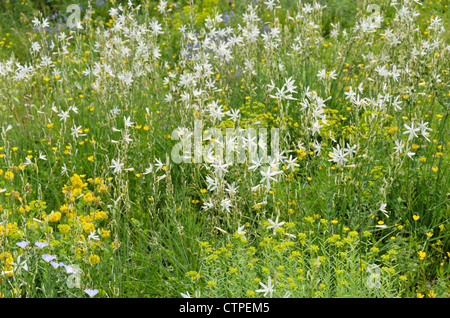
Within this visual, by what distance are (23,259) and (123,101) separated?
2113mm

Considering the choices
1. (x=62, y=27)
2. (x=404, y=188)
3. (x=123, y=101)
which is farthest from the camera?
(x=62, y=27)

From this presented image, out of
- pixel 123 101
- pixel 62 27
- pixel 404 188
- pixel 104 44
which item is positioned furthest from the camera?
pixel 62 27

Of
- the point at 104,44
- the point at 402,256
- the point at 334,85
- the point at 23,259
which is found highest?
the point at 104,44

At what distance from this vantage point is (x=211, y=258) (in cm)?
245

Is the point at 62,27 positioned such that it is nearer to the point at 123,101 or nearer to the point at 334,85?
the point at 123,101

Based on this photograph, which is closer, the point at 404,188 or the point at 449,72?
the point at 404,188

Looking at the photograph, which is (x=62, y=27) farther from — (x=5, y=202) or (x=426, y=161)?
(x=426, y=161)

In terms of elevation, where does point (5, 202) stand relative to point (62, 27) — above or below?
below

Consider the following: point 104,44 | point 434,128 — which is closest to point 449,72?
point 434,128

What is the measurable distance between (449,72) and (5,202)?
352 centimetres
